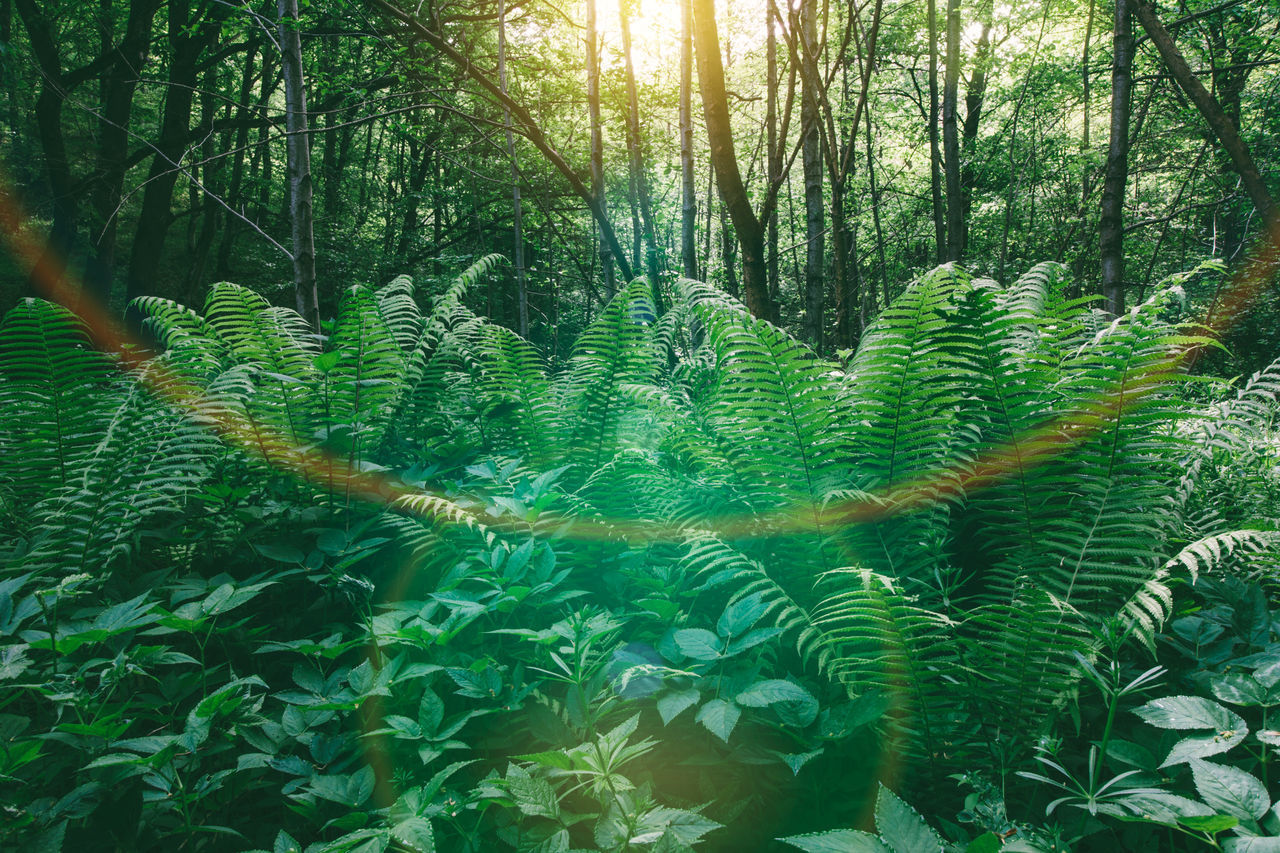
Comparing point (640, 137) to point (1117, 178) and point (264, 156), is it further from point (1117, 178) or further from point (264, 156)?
point (264, 156)

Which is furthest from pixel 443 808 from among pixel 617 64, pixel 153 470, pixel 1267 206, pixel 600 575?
pixel 617 64

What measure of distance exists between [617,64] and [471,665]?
12.0 m

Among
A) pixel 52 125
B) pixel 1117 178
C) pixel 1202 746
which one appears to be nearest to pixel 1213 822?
pixel 1202 746

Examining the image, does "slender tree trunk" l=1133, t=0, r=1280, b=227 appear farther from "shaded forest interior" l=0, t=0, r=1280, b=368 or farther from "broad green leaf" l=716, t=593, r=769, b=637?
"broad green leaf" l=716, t=593, r=769, b=637

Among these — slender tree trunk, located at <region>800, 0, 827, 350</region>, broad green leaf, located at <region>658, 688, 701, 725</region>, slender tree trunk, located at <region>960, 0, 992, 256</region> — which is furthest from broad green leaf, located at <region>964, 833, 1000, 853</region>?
slender tree trunk, located at <region>960, 0, 992, 256</region>

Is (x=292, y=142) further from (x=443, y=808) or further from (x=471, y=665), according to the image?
(x=443, y=808)

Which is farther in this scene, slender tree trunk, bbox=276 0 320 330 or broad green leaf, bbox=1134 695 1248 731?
slender tree trunk, bbox=276 0 320 330

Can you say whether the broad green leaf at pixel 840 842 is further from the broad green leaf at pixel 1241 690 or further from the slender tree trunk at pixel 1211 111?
the slender tree trunk at pixel 1211 111

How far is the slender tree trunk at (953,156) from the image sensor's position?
6459mm

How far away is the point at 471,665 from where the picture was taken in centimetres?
133

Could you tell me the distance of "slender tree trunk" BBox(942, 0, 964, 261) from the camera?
6.46 metres

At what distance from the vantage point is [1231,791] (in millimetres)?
810

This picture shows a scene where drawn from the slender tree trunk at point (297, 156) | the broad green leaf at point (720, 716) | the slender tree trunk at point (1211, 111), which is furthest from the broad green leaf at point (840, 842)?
the slender tree trunk at point (1211, 111)

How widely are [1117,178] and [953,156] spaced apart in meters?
2.47
